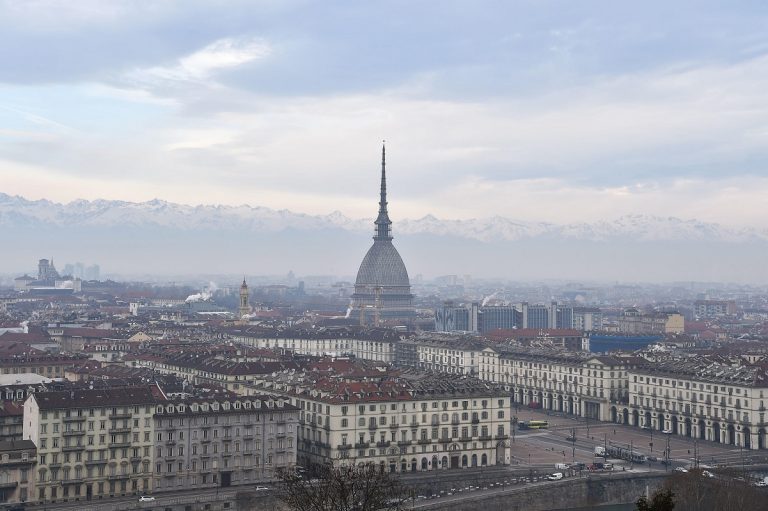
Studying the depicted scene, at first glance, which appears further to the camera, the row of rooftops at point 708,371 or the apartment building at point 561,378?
the apartment building at point 561,378

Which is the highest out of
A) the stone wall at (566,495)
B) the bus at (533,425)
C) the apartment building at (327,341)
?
the apartment building at (327,341)

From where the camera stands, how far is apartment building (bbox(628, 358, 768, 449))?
9450 cm

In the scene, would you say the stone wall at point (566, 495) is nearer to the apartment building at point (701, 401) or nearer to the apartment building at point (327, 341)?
the apartment building at point (701, 401)

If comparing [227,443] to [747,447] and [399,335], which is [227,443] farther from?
[399,335]

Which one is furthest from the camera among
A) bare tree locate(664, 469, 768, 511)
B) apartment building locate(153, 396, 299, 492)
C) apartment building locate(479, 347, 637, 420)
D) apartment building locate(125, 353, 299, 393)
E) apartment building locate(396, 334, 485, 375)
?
apartment building locate(396, 334, 485, 375)

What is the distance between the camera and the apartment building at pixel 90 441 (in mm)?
69750

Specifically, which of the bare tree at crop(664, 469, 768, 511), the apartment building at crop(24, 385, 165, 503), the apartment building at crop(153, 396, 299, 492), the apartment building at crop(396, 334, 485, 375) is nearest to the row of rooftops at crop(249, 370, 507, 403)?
the apartment building at crop(153, 396, 299, 492)

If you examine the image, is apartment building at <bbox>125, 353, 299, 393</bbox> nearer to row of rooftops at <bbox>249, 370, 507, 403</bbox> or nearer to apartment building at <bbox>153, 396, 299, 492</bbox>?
row of rooftops at <bbox>249, 370, 507, 403</bbox>

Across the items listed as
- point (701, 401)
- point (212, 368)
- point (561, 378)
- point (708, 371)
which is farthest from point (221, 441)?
point (561, 378)

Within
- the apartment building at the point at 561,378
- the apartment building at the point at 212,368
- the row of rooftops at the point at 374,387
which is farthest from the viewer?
the apartment building at the point at 561,378

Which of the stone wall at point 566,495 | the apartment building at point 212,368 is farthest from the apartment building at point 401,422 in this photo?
the apartment building at point 212,368

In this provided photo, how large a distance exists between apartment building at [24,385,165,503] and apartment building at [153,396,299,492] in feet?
3.22

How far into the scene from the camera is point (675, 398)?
10275cm

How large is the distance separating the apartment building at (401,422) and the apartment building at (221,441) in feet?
11.2
